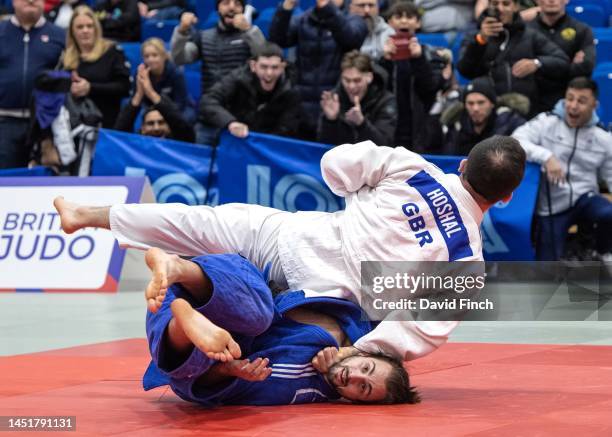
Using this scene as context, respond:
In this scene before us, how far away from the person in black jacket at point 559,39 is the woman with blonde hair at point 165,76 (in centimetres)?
360

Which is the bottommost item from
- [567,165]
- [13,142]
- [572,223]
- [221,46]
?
[13,142]

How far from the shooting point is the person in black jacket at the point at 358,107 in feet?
34.9

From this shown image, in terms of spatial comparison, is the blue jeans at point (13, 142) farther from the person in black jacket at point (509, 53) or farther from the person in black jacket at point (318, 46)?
the person in black jacket at point (509, 53)

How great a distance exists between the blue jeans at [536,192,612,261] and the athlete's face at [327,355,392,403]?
5361 millimetres

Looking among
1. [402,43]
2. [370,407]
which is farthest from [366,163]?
[402,43]

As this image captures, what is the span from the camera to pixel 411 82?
36.3 feet

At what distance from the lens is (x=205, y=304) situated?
15.1 feet

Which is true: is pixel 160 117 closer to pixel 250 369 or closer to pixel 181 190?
pixel 181 190

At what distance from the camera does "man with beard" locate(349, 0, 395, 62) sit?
456 inches

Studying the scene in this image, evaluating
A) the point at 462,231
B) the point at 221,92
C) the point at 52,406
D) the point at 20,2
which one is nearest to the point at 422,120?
the point at 221,92

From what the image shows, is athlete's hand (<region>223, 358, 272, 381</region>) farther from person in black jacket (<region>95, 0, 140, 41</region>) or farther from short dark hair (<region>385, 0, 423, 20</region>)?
person in black jacket (<region>95, 0, 140, 41</region>)

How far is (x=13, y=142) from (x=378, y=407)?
7975mm

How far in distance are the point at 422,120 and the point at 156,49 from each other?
2.86 metres

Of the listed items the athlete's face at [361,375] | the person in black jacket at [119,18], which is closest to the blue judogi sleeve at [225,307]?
the athlete's face at [361,375]
